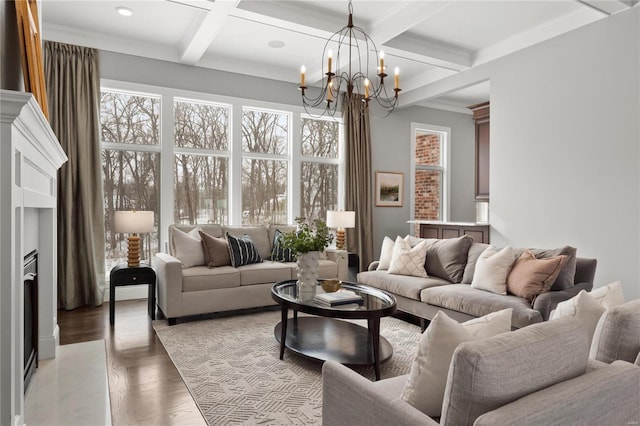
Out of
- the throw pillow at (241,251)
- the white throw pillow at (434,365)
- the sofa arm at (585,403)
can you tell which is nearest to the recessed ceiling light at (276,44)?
the throw pillow at (241,251)

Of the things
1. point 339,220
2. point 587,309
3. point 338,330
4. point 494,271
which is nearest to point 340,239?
point 339,220

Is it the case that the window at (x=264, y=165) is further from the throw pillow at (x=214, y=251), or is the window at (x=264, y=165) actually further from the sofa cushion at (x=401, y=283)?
the sofa cushion at (x=401, y=283)

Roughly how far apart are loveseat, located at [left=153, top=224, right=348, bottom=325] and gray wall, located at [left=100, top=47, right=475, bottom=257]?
1917mm

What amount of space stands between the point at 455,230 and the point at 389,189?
4.94 feet

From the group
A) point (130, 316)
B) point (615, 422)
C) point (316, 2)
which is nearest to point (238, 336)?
point (130, 316)

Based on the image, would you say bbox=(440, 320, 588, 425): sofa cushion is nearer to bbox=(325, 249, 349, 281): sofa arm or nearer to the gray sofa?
the gray sofa

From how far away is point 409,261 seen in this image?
417 cm

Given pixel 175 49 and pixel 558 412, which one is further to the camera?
pixel 175 49

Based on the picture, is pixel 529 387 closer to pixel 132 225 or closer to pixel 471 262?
pixel 471 262

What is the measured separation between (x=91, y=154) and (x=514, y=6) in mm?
4755

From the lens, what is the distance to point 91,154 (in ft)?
15.1

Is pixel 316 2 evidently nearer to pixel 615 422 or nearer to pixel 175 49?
pixel 175 49

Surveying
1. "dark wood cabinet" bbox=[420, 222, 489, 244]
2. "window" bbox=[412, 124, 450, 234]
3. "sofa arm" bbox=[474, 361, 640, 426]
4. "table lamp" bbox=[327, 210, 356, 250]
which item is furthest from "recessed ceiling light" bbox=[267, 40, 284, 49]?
"sofa arm" bbox=[474, 361, 640, 426]

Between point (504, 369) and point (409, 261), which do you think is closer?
point (504, 369)
